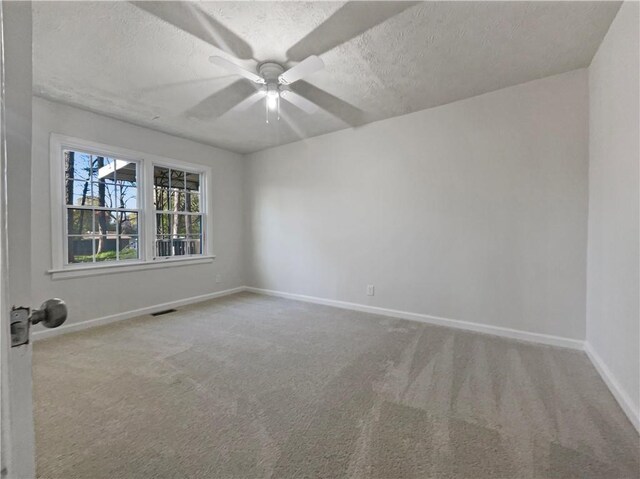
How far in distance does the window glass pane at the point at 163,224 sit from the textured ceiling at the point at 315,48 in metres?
1.40

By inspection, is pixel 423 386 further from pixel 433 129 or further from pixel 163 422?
pixel 433 129

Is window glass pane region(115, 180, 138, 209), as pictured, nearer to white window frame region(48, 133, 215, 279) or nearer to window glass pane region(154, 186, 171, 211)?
white window frame region(48, 133, 215, 279)

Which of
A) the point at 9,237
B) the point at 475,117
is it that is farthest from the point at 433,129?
the point at 9,237

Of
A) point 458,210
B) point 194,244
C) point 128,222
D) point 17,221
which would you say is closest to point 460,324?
point 458,210

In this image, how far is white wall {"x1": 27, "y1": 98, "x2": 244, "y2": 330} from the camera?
112 inches

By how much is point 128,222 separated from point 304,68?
3022 millimetres

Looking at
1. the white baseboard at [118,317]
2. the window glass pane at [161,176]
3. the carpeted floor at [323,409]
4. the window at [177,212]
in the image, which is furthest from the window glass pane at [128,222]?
the carpeted floor at [323,409]

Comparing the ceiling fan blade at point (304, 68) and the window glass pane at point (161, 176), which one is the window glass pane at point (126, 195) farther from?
the ceiling fan blade at point (304, 68)

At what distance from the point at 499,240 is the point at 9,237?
3.35 m

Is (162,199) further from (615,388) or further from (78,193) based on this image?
(615,388)

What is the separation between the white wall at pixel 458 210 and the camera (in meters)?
2.56

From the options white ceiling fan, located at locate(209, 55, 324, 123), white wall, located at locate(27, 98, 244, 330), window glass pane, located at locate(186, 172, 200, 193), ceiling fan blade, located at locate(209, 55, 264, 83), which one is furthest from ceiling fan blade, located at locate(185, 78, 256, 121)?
window glass pane, located at locate(186, 172, 200, 193)

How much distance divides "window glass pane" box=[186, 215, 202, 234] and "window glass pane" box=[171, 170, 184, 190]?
470 mm

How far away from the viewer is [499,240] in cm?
285
